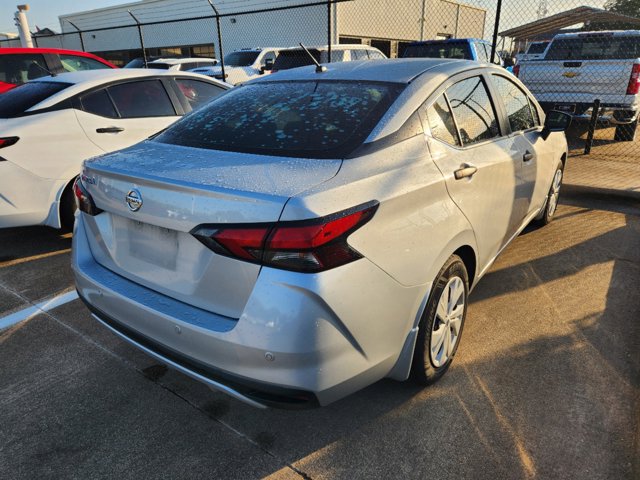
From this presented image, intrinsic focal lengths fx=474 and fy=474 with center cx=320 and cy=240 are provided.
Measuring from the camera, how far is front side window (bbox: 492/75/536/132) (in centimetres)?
340

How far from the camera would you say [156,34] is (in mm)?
28438

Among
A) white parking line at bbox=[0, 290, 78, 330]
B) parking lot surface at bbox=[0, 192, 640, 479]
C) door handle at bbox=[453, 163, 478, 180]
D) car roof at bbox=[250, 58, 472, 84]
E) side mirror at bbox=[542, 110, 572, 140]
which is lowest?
white parking line at bbox=[0, 290, 78, 330]

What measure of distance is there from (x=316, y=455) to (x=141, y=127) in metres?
3.96

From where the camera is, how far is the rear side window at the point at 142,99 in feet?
16.0

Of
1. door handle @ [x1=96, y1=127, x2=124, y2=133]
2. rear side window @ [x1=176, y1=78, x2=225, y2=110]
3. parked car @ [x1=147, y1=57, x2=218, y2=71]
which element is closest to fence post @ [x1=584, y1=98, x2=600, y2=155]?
rear side window @ [x1=176, y1=78, x2=225, y2=110]

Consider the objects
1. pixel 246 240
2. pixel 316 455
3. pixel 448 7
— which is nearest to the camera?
pixel 246 240

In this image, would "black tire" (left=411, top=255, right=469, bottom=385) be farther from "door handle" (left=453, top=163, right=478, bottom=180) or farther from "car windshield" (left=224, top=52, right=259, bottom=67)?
"car windshield" (left=224, top=52, right=259, bottom=67)

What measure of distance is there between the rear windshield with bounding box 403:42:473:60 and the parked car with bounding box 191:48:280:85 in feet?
14.2

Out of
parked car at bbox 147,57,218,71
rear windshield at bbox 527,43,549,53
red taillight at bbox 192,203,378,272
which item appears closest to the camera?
red taillight at bbox 192,203,378,272

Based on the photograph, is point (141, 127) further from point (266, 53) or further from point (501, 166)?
point (266, 53)

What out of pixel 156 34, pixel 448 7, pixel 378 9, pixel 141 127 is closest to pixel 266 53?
pixel 141 127

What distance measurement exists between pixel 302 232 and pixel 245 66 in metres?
13.3

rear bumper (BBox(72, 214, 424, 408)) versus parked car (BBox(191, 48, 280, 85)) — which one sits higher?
rear bumper (BBox(72, 214, 424, 408))

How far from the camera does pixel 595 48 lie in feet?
32.8
